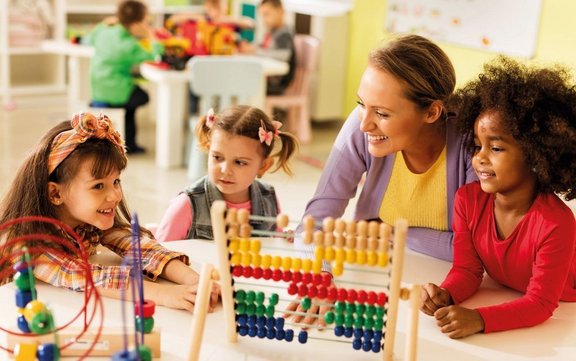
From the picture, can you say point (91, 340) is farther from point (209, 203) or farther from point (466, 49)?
point (466, 49)

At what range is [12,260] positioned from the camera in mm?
1681

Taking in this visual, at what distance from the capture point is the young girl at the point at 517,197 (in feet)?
5.23

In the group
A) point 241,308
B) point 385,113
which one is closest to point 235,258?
point 241,308

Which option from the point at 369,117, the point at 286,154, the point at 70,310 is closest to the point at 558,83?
the point at 369,117

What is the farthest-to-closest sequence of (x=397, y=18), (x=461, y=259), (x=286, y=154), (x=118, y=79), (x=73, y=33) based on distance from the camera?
1. (x=73, y=33)
2. (x=397, y=18)
3. (x=118, y=79)
4. (x=286, y=154)
5. (x=461, y=259)

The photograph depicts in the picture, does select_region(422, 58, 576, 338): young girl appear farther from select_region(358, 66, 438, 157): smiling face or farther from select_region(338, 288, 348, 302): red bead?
select_region(338, 288, 348, 302): red bead

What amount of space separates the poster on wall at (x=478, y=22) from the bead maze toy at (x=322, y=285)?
12.3 ft

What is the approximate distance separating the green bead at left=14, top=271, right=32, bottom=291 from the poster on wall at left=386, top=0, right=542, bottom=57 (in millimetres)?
3960

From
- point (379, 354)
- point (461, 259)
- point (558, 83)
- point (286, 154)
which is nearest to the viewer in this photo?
point (379, 354)

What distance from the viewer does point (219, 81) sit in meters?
4.84

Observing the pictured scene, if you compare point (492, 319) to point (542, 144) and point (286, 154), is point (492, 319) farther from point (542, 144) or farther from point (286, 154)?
point (286, 154)

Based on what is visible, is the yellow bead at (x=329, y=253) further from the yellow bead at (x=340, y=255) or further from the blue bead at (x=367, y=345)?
the blue bead at (x=367, y=345)

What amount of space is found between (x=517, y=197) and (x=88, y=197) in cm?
94

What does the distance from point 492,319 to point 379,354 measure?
0.26 metres
